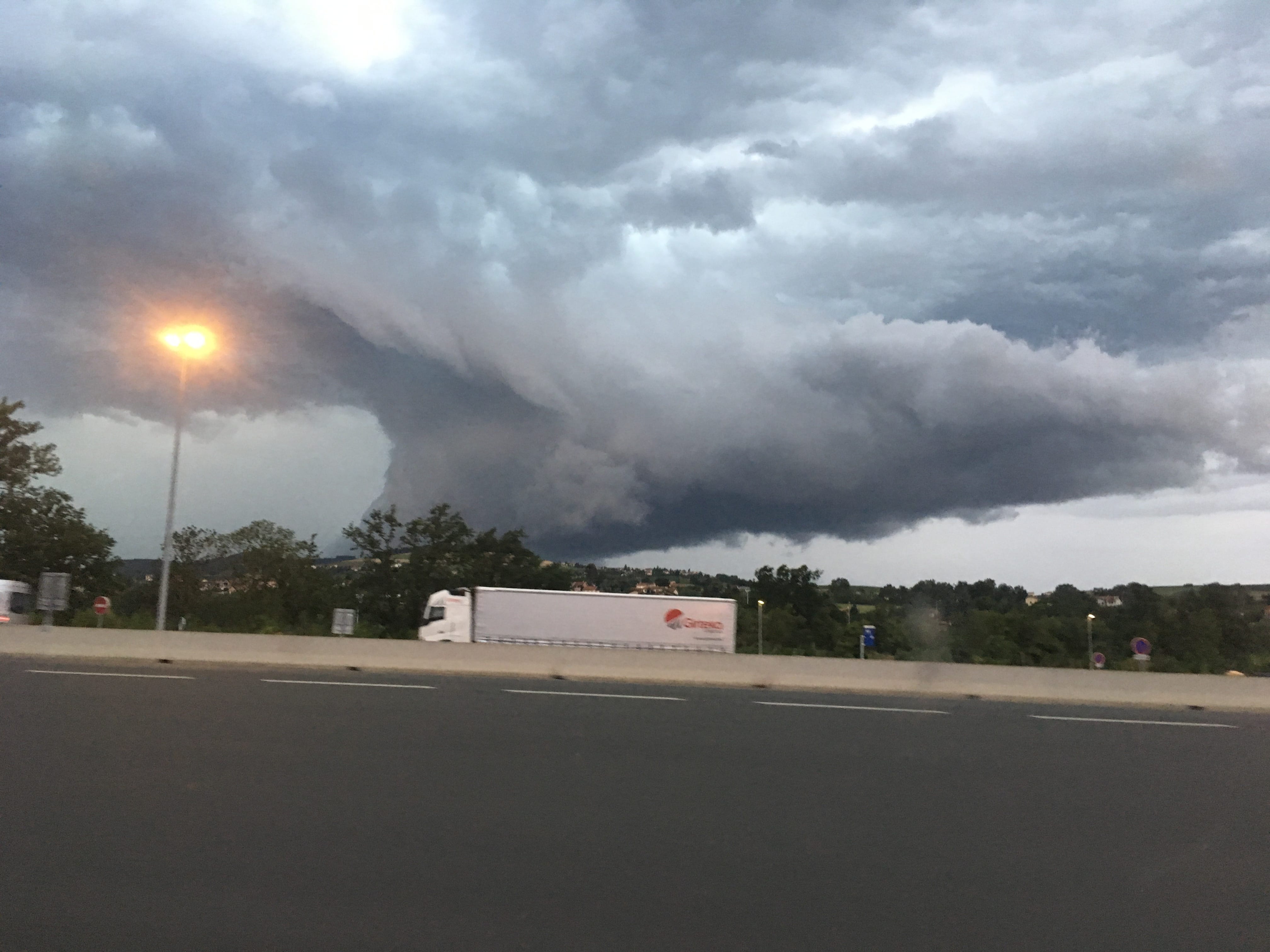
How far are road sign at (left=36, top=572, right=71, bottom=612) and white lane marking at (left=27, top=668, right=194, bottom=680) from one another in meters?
5.48

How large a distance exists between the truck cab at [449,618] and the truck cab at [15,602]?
1632 centimetres

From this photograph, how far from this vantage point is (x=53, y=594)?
65.1 feet

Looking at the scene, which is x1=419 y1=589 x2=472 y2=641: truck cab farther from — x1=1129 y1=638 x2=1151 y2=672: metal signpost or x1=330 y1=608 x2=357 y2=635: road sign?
x1=1129 y1=638 x2=1151 y2=672: metal signpost

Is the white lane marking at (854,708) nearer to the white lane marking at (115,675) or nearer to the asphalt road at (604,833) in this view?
the asphalt road at (604,833)

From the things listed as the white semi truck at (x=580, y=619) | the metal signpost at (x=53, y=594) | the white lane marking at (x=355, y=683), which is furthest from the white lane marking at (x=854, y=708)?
the white semi truck at (x=580, y=619)

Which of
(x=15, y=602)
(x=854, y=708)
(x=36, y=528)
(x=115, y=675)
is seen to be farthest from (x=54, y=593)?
(x=36, y=528)

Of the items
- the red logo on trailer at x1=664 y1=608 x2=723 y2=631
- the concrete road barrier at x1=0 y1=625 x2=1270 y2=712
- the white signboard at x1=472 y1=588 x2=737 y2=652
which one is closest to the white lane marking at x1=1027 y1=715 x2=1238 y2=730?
the concrete road barrier at x1=0 y1=625 x2=1270 y2=712

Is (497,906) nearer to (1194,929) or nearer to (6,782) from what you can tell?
(1194,929)

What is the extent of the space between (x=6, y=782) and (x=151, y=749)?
1.32 meters

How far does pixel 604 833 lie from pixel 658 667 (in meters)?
10.6

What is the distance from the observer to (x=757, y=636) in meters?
120

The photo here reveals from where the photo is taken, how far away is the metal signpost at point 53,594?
758 inches

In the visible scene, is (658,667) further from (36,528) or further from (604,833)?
(36,528)

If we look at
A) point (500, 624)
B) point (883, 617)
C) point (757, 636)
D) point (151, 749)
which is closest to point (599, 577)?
point (757, 636)
